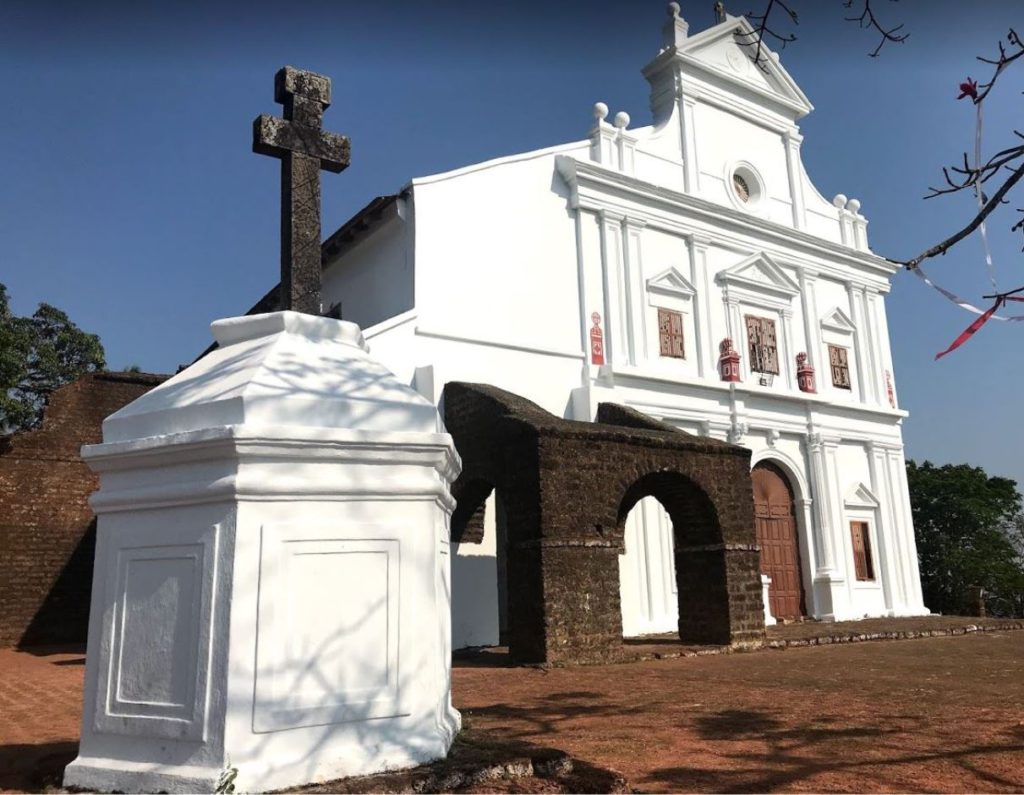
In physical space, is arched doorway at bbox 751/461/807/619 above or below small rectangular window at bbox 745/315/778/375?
below

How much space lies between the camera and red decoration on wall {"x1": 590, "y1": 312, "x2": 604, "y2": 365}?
14070 mm

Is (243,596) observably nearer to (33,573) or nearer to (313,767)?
(313,767)

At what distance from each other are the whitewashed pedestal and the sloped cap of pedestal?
11 millimetres

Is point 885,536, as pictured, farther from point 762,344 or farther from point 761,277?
point 761,277

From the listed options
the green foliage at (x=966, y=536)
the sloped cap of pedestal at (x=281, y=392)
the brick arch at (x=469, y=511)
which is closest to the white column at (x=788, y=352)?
the brick arch at (x=469, y=511)

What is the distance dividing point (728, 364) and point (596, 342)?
304 centimetres

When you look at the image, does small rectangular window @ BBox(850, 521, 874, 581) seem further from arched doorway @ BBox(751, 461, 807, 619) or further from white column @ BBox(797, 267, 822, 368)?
white column @ BBox(797, 267, 822, 368)

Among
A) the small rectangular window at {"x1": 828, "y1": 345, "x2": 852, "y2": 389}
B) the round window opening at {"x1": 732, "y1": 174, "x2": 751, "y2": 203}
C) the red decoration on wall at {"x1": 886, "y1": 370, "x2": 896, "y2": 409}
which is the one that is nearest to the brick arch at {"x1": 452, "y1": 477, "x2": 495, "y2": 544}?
the round window opening at {"x1": 732, "y1": 174, "x2": 751, "y2": 203}

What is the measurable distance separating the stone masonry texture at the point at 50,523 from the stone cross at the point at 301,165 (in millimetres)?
9221

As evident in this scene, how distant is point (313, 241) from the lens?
4859 millimetres

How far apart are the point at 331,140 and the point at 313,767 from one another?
336cm

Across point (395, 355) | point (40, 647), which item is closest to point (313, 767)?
point (395, 355)

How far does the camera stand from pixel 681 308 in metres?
15.6

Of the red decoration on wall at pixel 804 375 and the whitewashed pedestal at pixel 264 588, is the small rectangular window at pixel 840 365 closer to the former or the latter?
the red decoration on wall at pixel 804 375
